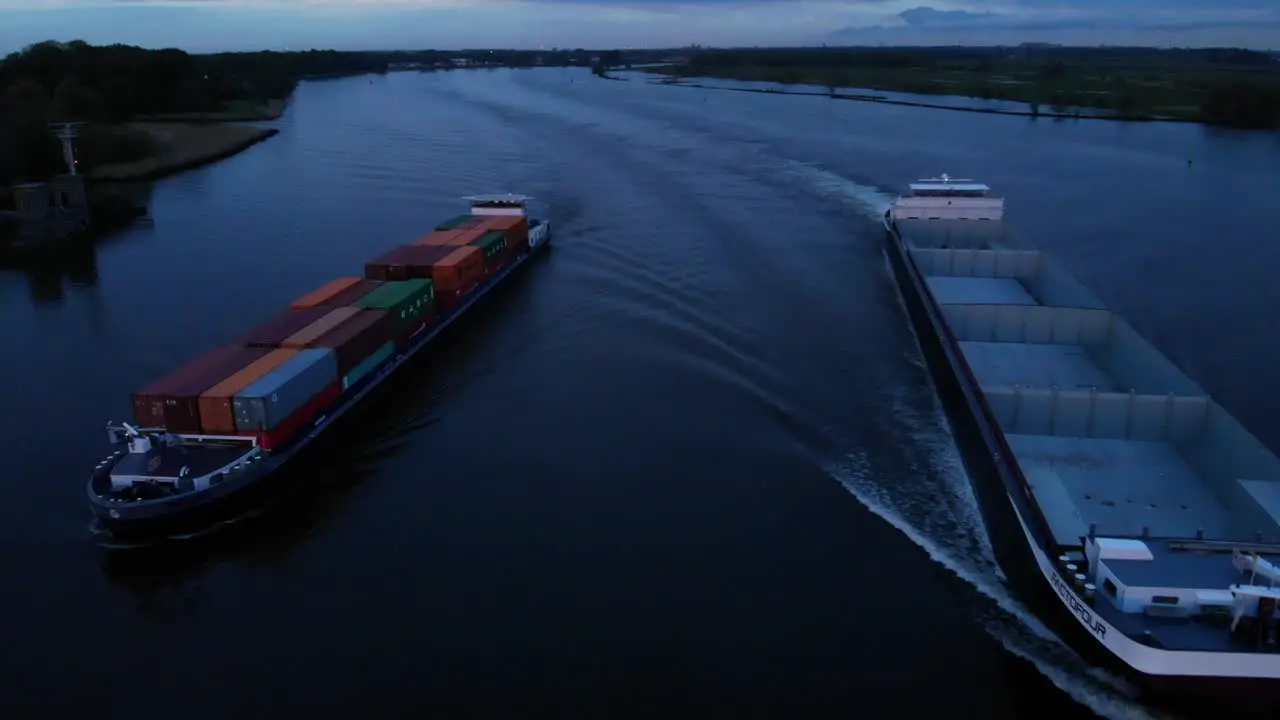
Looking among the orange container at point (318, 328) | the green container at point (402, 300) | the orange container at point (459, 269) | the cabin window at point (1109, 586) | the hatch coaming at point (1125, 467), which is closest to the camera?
the hatch coaming at point (1125, 467)

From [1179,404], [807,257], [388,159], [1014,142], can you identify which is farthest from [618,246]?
[1014,142]

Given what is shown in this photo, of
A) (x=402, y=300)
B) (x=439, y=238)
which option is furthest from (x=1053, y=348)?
(x=439, y=238)

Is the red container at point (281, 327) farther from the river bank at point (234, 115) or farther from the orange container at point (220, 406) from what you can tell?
the river bank at point (234, 115)

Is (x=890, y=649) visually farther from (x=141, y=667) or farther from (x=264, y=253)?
(x=264, y=253)

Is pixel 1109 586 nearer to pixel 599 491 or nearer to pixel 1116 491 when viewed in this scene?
pixel 1116 491

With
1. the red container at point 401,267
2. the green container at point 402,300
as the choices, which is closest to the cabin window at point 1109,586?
the green container at point 402,300

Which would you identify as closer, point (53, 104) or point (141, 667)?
point (141, 667)
